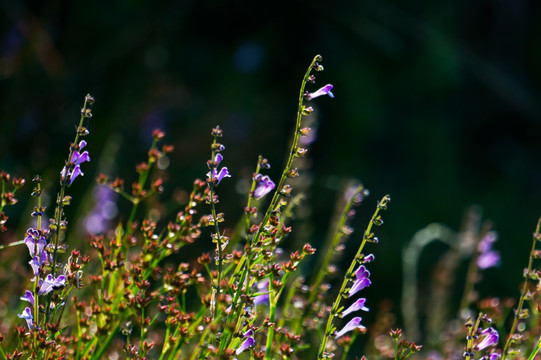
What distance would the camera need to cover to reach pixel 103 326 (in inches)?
41.3

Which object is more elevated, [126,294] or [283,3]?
[283,3]

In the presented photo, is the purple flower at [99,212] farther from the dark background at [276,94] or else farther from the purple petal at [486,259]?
the purple petal at [486,259]

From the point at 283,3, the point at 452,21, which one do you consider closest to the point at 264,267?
the point at 283,3

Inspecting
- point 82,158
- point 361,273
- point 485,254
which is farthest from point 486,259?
point 82,158

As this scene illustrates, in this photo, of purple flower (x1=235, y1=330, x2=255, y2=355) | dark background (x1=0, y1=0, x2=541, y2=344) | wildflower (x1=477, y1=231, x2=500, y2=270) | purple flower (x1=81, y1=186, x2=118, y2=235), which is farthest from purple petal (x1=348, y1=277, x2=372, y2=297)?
dark background (x1=0, y1=0, x2=541, y2=344)

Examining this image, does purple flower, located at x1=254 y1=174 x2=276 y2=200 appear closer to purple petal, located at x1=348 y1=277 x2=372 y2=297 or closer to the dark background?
purple petal, located at x1=348 y1=277 x2=372 y2=297

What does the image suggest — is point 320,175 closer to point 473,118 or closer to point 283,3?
point 283,3

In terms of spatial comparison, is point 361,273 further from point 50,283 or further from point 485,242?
point 485,242

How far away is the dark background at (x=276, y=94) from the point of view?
3676 mm

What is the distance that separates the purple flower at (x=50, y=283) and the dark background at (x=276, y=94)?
2.10 m

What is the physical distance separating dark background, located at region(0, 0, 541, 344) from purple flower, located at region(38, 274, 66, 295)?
2104mm

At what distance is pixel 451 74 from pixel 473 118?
1.28m

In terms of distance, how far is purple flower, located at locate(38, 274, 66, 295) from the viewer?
99cm

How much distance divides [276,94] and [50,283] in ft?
10.5
